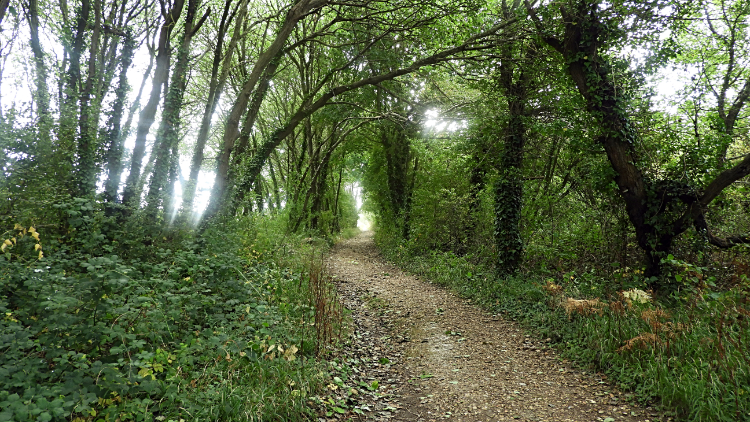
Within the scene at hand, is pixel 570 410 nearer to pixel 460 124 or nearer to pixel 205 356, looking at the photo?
pixel 205 356

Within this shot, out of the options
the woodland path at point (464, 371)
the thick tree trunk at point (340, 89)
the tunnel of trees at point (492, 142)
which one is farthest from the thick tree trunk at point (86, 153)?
the woodland path at point (464, 371)

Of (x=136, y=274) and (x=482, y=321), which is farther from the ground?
(x=136, y=274)

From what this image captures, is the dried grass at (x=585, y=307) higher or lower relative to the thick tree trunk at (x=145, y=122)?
lower

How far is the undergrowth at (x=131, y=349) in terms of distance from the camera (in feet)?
10.5

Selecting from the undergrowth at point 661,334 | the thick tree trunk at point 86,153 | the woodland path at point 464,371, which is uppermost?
the thick tree trunk at point 86,153

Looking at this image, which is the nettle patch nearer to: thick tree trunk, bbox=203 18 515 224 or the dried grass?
thick tree trunk, bbox=203 18 515 224

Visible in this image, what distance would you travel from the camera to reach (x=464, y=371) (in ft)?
17.7

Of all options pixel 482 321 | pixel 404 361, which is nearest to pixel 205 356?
pixel 404 361

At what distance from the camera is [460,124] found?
1321cm

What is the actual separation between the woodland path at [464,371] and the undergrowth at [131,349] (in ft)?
3.60

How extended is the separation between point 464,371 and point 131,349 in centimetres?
435

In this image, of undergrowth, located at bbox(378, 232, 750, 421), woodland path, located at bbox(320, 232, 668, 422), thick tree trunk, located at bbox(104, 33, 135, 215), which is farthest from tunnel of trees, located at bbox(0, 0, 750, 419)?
woodland path, located at bbox(320, 232, 668, 422)

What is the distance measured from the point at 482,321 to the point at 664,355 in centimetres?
337

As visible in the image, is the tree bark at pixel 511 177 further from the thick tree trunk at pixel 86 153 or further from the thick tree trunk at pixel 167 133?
the thick tree trunk at pixel 86 153
